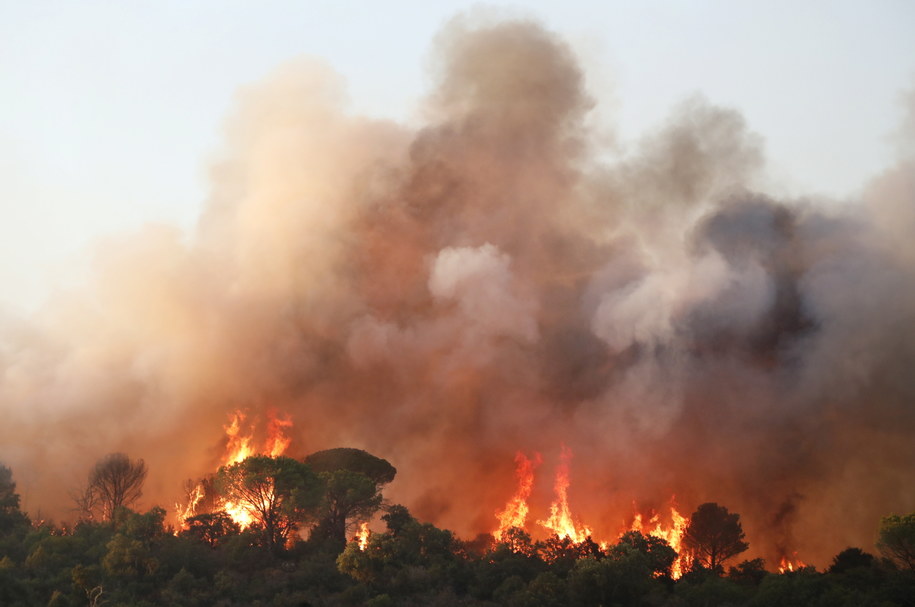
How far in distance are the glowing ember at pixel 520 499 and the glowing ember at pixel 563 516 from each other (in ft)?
7.76

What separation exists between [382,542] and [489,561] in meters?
7.27

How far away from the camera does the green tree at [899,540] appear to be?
5500 cm

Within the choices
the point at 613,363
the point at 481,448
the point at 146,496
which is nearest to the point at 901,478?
the point at 613,363

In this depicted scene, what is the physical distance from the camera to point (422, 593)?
54406 millimetres

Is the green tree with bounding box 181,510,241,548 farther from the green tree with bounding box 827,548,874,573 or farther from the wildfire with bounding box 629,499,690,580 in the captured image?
the green tree with bounding box 827,548,874,573

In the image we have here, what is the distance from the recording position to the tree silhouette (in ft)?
216

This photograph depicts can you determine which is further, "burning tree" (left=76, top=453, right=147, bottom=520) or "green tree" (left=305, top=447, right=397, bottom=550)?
"burning tree" (left=76, top=453, right=147, bottom=520)

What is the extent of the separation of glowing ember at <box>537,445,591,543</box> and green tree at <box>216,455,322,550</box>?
23925 millimetres

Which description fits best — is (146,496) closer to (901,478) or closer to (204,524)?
(204,524)

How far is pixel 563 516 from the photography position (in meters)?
80.5

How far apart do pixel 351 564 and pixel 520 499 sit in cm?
3174

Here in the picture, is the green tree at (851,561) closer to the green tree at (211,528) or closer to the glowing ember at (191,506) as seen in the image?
the green tree at (211,528)

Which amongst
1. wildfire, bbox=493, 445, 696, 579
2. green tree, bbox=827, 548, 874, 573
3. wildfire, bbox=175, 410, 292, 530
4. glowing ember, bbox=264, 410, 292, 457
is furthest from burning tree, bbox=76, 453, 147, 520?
green tree, bbox=827, 548, 874, 573

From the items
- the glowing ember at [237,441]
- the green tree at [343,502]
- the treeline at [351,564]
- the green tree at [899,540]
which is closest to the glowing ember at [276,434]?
the glowing ember at [237,441]
